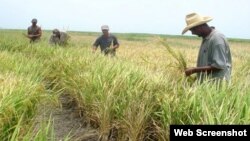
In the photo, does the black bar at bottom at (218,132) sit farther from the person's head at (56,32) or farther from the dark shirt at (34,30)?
the dark shirt at (34,30)

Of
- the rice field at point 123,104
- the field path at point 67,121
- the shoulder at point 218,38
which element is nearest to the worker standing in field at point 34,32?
the rice field at point 123,104

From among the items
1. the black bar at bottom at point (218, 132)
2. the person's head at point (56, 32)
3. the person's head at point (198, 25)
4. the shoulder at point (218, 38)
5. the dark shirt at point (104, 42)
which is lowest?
the black bar at bottom at point (218, 132)

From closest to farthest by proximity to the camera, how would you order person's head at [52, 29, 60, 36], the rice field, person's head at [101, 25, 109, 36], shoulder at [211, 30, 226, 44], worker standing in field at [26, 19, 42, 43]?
the rice field < shoulder at [211, 30, 226, 44] < person's head at [101, 25, 109, 36] < person's head at [52, 29, 60, 36] < worker standing in field at [26, 19, 42, 43]

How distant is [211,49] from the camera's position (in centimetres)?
550

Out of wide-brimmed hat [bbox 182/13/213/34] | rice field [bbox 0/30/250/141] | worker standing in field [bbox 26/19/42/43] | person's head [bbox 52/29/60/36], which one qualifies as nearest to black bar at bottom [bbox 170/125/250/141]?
rice field [bbox 0/30/250/141]

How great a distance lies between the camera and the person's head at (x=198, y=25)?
18.1ft

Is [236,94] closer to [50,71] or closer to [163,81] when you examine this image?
[163,81]

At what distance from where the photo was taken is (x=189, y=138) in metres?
3.83

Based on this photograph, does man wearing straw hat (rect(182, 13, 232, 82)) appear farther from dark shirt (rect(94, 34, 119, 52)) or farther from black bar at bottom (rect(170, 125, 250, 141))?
dark shirt (rect(94, 34, 119, 52))

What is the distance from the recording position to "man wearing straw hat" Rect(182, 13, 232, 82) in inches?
214

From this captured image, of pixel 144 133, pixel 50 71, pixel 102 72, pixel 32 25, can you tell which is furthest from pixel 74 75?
pixel 32 25

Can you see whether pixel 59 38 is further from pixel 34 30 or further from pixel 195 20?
pixel 195 20

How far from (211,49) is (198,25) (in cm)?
31

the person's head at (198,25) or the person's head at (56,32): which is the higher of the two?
the person's head at (198,25)
